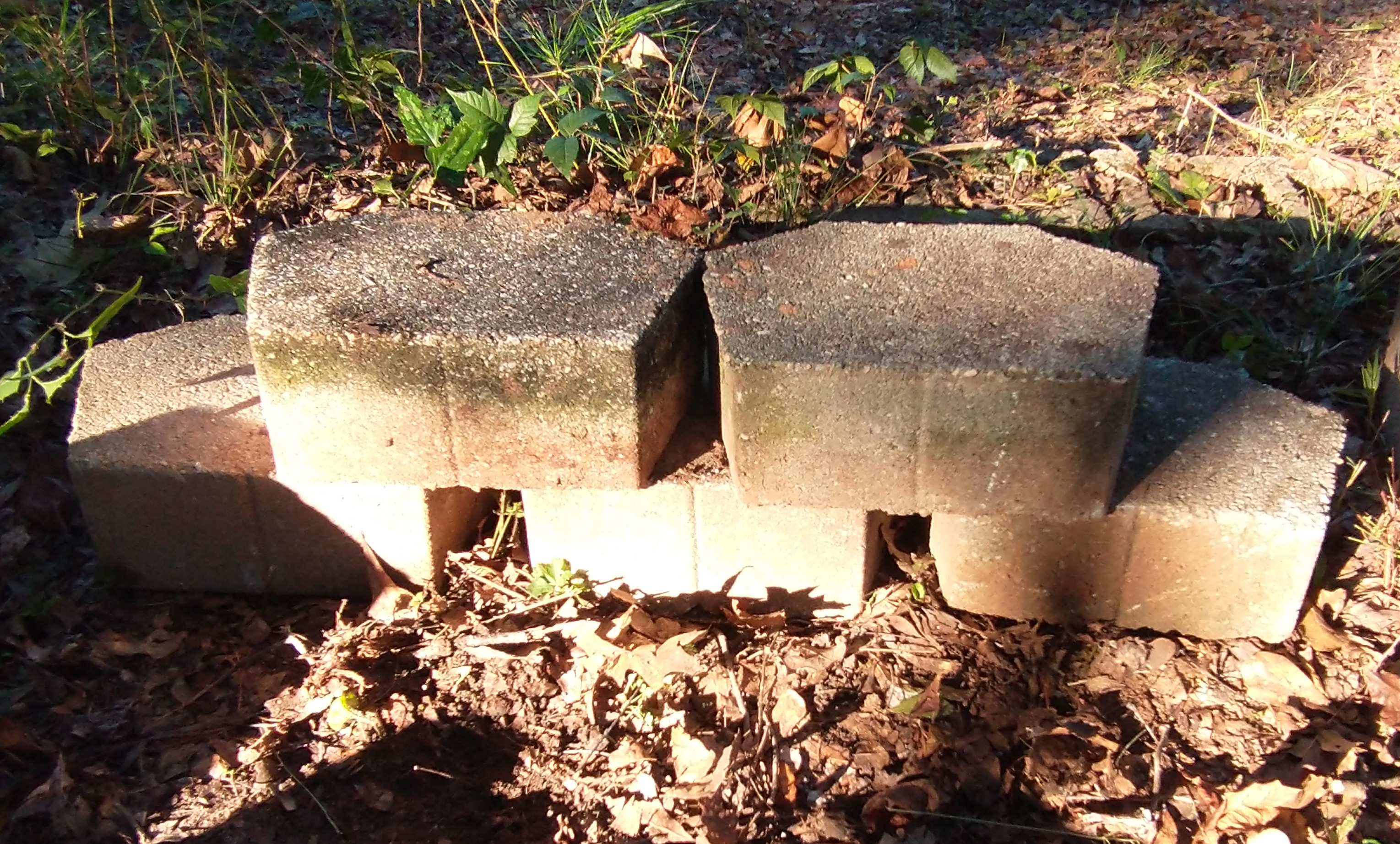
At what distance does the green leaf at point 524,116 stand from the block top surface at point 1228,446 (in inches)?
65.5

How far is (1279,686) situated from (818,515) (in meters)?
0.98

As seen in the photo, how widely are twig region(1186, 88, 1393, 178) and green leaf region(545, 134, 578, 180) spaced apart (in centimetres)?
236

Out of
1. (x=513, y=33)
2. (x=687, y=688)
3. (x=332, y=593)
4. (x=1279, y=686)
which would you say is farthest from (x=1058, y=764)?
(x=513, y=33)

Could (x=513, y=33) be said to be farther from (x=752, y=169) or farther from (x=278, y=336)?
(x=278, y=336)

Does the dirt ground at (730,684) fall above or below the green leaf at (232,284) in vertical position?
below

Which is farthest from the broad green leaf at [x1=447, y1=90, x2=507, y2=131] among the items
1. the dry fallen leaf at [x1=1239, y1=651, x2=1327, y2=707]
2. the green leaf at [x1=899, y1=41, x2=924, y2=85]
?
the dry fallen leaf at [x1=1239, y1=651, x2=1327, y2=707]

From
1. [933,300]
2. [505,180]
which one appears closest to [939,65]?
[505,180]

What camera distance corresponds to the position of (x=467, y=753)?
2.30 m

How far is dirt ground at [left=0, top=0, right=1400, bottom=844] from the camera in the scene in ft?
6.91

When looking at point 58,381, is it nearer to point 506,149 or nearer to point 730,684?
point 506,149

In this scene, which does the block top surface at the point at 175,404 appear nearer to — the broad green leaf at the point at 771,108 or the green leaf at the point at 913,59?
the broad green leaf at the point at 771,108

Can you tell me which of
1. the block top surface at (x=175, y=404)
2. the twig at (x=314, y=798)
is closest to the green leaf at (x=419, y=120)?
the block top surface at (x=175, y=404)

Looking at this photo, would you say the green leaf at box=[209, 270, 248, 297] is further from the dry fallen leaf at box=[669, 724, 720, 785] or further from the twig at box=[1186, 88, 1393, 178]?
the twig at box=[1186, 88, 1393, 178]

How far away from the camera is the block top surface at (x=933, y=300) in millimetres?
1982
